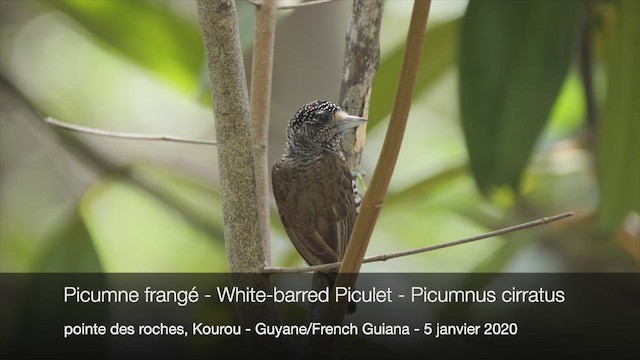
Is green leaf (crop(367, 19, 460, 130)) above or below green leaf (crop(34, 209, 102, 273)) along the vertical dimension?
above

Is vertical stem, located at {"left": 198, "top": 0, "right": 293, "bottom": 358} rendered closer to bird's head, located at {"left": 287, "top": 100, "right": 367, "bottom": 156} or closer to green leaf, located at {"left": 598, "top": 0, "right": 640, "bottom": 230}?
bird's head, located at {"left": 287, "top": 100, "right": 367, "bottom": 156}

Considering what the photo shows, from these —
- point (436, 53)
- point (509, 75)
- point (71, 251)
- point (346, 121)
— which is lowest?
point (346, 121)

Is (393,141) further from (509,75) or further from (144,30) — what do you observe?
(144,30)

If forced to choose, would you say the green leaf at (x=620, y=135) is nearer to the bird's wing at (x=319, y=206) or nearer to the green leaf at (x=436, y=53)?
the green leaf at (x=436, y=53)

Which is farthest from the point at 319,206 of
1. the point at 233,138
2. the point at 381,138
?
the point at 381,138

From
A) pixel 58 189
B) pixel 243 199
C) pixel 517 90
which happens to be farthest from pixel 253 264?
pixel 58 189

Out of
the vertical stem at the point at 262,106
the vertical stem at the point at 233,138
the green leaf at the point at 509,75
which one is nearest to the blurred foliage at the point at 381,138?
the green leaf at the point at 509,75

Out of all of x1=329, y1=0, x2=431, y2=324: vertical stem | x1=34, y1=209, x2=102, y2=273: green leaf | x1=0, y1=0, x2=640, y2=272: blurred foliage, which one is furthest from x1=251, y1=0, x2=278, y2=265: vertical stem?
x1=34, y1=209, x2=102, y2=273: green leaf
